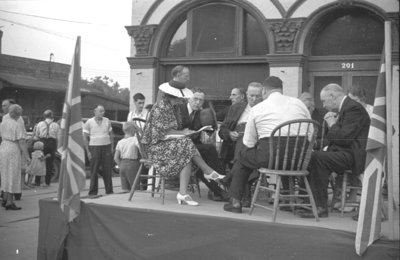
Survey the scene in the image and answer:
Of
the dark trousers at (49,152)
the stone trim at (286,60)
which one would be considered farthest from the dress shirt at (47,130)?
the stone trim at (286,60)

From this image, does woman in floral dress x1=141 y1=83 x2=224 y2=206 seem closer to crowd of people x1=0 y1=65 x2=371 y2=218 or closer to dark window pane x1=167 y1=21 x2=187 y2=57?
crowd of people x1=0 y1=65 x2=371 y2=218

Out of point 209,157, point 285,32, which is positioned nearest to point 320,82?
point 285,32

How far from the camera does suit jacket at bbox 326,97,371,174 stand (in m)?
4.53

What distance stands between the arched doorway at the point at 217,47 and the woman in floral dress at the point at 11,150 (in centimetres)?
289

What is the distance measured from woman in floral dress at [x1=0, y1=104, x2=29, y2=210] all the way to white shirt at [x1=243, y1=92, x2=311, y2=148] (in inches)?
190

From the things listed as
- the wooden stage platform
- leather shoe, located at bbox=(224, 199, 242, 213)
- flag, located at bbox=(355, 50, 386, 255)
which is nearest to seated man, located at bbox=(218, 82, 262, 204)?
leather shoe, located at bbox=(224, 199, 242, 213)

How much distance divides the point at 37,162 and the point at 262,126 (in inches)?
293

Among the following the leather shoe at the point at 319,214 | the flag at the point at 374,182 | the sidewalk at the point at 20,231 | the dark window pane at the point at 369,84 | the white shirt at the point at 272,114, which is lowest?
the sidewalk at the point at 20,231

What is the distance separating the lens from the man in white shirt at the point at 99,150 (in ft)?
27.8

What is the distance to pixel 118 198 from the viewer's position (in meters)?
5.30

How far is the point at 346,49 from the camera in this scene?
28.6ft

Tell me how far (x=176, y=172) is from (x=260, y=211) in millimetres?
893

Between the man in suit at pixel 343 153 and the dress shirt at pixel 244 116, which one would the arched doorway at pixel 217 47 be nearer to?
the dress shirt at pixel 244 116

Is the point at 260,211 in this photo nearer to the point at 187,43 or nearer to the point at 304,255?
the point at 304,255
